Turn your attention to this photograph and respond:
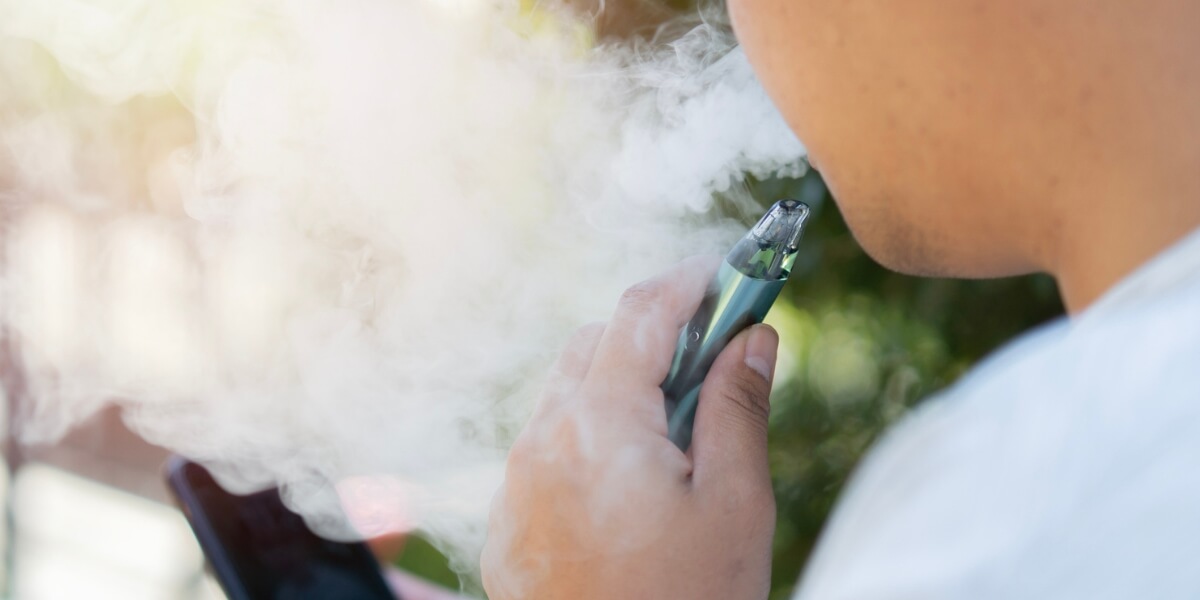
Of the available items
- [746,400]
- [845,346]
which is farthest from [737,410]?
[845,346]

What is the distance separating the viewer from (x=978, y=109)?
633mm

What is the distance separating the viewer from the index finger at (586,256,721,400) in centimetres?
81

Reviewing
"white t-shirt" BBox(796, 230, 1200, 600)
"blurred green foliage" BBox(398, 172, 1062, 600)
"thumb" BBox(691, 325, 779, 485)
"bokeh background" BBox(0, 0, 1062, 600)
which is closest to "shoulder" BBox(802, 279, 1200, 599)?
"white t-shirt" BBox(796, 230, 1200, 600)

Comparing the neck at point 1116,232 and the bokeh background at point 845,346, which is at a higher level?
the neck at point 1116,232

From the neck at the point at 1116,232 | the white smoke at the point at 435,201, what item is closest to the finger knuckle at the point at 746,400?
the neck at the point at 1116,232

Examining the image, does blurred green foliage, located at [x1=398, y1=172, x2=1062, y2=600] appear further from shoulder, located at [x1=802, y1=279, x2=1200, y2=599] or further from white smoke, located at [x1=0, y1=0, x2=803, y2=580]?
shoulder, located at [x1=802, y1=279, x2=1200, y2=599]

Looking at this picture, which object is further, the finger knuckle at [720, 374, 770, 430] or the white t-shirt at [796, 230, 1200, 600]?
the finger knuckle at [720, 374, 770, 430]

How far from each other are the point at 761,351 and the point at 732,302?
0.05 m

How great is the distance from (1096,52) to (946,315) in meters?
1.36

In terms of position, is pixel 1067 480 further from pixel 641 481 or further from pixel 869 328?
pixel 869 328

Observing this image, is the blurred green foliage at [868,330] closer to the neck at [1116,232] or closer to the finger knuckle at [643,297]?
the finger knuckle at [643,297]

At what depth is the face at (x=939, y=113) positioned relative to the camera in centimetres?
59

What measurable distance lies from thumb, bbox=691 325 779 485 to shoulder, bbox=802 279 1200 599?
0.26 m

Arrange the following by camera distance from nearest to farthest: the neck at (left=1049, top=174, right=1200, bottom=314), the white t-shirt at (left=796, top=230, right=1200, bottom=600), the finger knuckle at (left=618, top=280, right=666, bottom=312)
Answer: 1. the white t-shirt at (left=796, top=230, right=1200, bottom=600)
2. the neck at (left=1049, top=174, right=1200, bottom=314)
3. the finger knuckle at (left=618, top=280, right=666, bottom=312)
